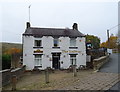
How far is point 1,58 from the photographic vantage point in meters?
27.5

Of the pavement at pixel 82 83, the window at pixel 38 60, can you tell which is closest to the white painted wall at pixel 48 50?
the window at pixel 38 60

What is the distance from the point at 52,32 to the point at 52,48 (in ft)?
11.2

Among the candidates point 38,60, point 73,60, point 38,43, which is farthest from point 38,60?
point 73,60

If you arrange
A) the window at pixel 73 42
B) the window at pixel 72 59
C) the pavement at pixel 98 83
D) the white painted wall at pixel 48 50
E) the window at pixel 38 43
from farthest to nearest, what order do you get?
the window at pixel 73 42, the window at pixel 72 59, the window at pixel 38 43, the white painted wall at pixel 48 50, the pavement at pixel 98 83

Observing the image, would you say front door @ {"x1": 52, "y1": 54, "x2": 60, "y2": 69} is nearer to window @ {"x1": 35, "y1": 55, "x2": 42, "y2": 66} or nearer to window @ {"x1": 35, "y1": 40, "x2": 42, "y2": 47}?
A: window @ {"x1": 35, "y1": 55, "x2": 42, "y2": 66}

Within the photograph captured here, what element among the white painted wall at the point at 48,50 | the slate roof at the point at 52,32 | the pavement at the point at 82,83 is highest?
the slate roof at the point at 52,32

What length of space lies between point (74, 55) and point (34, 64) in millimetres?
8018

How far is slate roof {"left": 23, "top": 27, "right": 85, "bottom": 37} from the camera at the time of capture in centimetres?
3172

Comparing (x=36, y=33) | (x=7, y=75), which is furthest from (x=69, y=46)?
(x=7, y=75)

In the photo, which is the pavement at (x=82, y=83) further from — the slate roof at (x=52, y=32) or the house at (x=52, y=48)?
the slate roof at (x=52, y=32)

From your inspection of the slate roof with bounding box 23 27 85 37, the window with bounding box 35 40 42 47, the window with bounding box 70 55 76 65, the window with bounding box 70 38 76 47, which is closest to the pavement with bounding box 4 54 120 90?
the window with bounding box 35 40 42 47

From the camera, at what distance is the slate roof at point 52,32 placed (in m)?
31.7

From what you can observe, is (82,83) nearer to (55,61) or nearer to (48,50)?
(48,50)

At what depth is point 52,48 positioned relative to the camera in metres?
31.8
